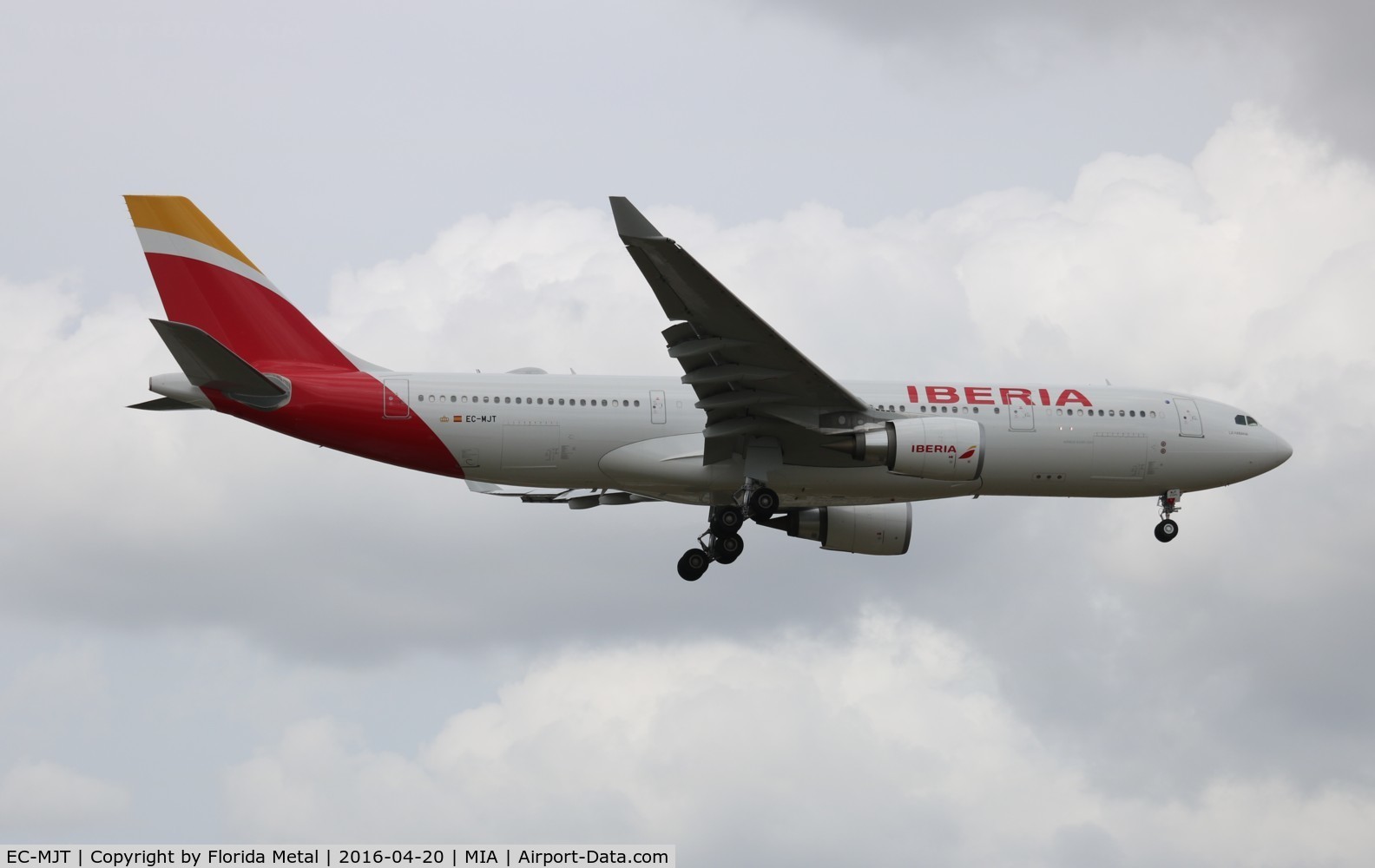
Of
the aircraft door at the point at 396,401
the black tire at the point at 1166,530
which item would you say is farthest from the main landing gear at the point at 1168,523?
the aircraft door at the point at 396,401

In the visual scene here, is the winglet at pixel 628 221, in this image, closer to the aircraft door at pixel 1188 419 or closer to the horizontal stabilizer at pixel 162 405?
the horizontal stabilizer at pixel 162 405

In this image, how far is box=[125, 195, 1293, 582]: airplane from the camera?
98.9 feet

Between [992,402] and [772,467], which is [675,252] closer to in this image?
[772,467]

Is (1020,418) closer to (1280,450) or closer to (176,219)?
(1280,450)

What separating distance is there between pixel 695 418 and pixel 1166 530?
1109 cm

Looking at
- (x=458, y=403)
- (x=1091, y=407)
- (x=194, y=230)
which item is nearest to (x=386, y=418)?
(x=458, y=403)

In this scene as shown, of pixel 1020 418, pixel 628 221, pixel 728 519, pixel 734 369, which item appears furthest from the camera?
pixel 728 519

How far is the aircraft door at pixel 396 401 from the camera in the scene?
100ft

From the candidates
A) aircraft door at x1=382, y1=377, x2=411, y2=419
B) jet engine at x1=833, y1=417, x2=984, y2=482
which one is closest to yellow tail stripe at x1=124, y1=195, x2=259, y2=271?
aircraft door at x1=382, y1=377, x2=411, y2=419

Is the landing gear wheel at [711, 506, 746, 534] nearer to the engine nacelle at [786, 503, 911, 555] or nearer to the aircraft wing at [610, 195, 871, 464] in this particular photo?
the aircraft wing at [610, 195, 871, 464]

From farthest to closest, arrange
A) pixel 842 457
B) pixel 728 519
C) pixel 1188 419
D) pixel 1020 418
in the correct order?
1. pixel 1188 419
2. pixel 728 519
3. pixel 1020 418
4. pixel 842 457

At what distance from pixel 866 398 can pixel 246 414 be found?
12412mm

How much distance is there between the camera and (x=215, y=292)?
105ft

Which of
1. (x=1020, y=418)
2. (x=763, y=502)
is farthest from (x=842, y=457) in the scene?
(x=1020, y=418)
